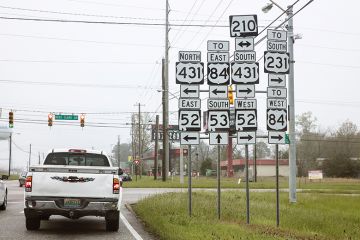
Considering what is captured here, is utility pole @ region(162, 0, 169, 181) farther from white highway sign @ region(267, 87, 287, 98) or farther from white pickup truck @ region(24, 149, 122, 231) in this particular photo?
white pickup truck @ region(24, 149, 122, 231)

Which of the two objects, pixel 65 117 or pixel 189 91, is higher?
pixel 65 117

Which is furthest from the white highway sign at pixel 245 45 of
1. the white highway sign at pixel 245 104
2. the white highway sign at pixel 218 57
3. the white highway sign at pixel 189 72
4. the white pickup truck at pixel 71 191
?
the white pickup truck at pixel 71 191

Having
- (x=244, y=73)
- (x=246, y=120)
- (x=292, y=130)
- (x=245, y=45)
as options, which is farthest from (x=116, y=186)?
(x=292, y=130)

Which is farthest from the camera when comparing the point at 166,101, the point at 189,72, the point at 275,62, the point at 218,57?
the point at 166,101

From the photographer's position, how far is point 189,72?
50.2 ft

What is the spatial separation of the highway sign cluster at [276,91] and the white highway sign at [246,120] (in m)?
0.44

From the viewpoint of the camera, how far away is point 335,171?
8369 centimetres

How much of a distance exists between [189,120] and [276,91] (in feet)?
9.22

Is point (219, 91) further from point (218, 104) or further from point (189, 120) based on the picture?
point (189, 120)

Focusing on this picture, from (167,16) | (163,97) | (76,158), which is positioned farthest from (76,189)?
(167,16)

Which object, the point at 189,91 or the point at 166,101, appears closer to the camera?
the point at 189,91

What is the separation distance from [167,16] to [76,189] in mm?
40265

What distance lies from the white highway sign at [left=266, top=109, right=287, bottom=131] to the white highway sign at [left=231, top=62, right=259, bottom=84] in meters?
0.94

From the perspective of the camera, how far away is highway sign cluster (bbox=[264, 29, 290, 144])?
13.5 m
